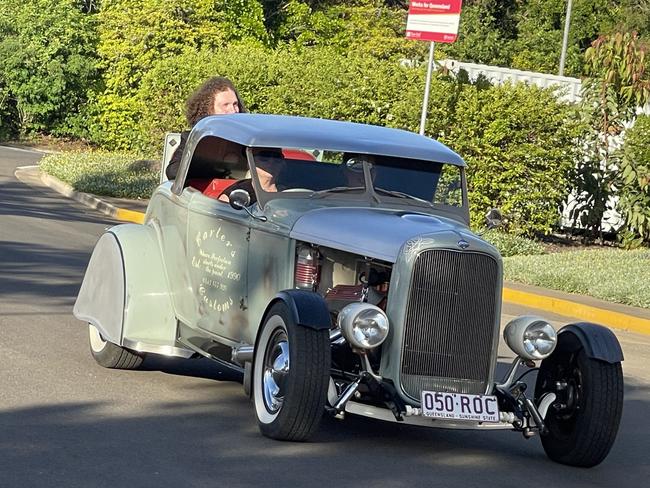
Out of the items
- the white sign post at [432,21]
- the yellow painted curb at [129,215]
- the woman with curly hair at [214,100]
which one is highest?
the white sign post at [432,21]

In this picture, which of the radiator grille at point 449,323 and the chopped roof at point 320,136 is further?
the chopped roof at point 320,136

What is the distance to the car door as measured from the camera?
25.7ft

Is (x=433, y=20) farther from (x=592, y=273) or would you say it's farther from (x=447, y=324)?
(x=447, y=324)

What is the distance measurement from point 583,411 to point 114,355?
3250 millimetres

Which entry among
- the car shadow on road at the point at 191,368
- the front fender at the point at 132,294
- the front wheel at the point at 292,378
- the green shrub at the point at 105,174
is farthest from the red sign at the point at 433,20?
the front wheel at the point at 292,378

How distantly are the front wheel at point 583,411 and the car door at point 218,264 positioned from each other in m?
1.83

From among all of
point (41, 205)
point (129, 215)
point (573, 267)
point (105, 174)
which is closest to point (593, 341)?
point (573, 267)

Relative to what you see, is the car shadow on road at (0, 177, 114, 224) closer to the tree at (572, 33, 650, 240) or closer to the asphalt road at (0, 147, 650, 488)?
the tree at (572, 33, 650, 240)

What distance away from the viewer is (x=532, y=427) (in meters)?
7.01

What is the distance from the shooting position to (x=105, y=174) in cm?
2564

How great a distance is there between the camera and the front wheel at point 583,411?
6969 mm

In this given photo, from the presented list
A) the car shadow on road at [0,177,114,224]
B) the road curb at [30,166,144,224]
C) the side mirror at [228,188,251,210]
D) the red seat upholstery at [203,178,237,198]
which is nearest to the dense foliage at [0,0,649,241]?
the road curb at [30,166,144,224]

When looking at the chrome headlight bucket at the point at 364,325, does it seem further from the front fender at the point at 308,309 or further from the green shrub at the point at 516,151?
the green shrub at the point at 516,151

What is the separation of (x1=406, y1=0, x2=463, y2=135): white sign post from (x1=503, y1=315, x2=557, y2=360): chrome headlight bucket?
9428 millimetres
